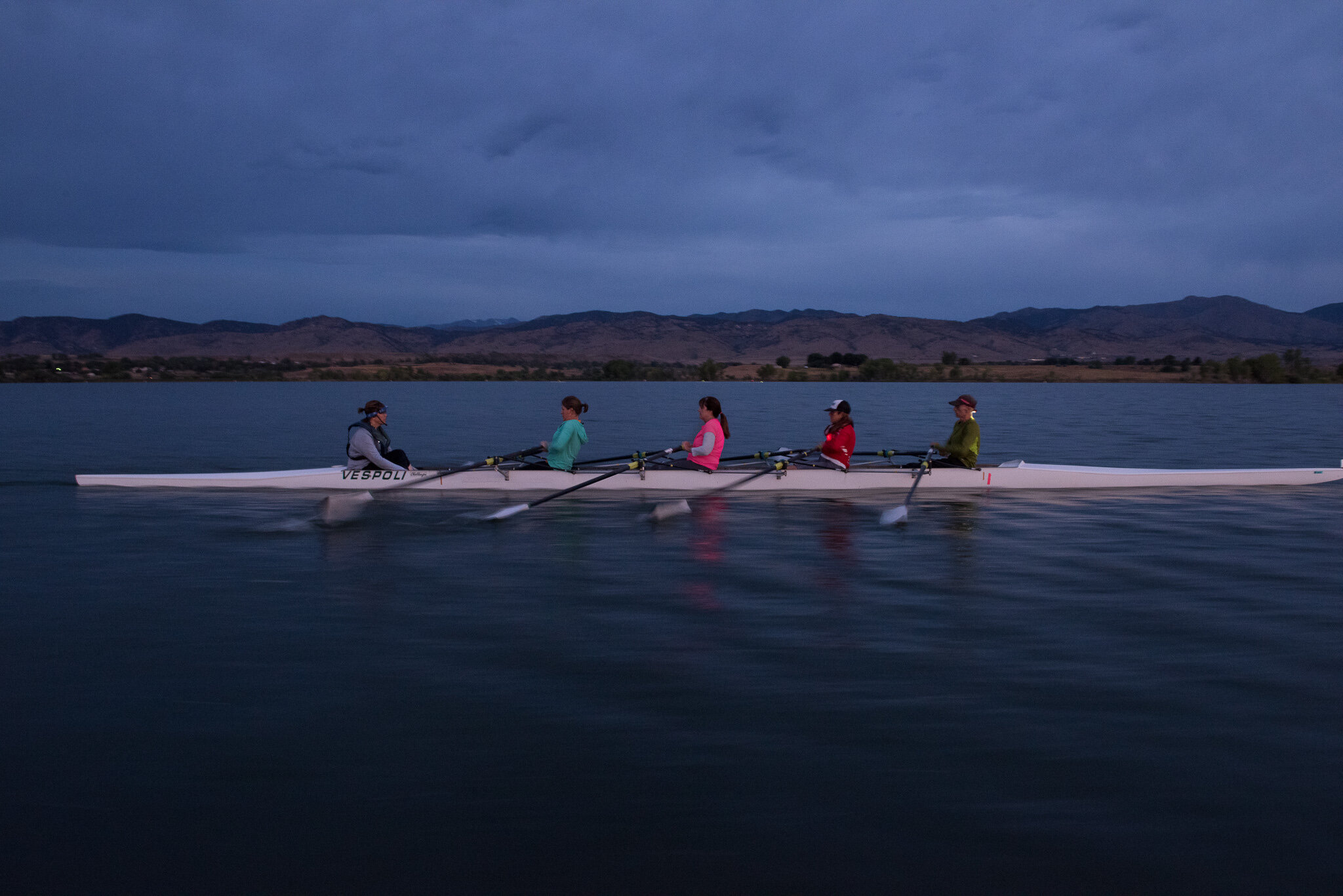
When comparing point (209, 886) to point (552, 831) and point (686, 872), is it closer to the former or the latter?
point (552, 831)

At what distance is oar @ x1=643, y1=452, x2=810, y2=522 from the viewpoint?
620 inches

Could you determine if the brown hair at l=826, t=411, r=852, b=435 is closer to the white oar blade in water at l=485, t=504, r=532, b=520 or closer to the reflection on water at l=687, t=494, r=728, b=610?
the reflection on water at l=687, t=494, r=728, b=610

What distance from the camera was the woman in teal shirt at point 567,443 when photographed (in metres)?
16.8

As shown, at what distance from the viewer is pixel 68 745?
21.2ft

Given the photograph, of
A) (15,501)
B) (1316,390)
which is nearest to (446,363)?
(1316,390)

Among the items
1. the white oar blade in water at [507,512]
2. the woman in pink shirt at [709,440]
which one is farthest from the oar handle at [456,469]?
the woman in pink shirt at [709,440]

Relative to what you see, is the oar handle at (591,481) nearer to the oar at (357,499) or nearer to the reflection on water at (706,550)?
the oar at (357,499)

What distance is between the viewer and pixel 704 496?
1803cm

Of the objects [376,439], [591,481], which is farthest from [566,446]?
[376,439]

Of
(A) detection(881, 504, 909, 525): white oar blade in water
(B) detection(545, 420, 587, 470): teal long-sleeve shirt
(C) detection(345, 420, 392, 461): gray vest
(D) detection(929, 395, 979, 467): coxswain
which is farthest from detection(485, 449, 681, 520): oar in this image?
(D) detection(929, 395, 979, 467): coxswain

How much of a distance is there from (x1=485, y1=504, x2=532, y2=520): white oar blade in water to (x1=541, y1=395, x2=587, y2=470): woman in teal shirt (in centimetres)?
140

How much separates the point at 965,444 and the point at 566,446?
6.84m

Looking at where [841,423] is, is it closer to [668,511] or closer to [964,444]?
[964,444]

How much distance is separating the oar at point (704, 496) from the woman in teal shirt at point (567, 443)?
5.85 ft
